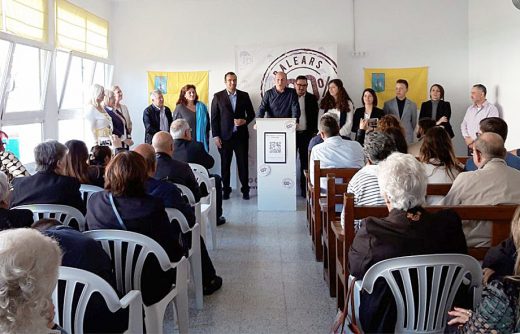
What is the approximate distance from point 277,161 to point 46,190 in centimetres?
377

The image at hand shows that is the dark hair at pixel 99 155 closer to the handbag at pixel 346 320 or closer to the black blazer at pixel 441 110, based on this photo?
the handbag at pixel 346 320

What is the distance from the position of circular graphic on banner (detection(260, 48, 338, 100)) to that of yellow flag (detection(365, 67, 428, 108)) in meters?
0.63

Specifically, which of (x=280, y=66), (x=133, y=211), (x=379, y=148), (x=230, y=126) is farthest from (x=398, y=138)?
(x=280, y=66)

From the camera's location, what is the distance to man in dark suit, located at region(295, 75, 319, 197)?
809 centimetres

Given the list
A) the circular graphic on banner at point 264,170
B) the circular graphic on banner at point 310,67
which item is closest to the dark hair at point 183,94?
the circular graphic on banner at point 310,67

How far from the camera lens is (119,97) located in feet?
25.5

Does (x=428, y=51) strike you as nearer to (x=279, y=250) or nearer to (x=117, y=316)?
(x=279, y=250)

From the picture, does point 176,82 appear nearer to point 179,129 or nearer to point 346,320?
point 179,129

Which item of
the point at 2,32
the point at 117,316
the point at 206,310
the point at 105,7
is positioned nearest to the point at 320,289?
the point at 206,310

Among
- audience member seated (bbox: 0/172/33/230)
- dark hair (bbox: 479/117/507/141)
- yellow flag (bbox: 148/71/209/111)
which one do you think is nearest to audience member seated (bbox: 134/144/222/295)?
audience member seated (bbox: 0/172/33/230)

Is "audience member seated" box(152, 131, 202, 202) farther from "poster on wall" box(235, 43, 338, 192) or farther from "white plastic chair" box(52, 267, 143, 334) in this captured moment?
"poster on wall" box(235, 43, 338, 192)

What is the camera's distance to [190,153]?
559 centimetres

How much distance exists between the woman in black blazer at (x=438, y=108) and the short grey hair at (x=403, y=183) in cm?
576

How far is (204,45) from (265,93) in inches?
57.0
